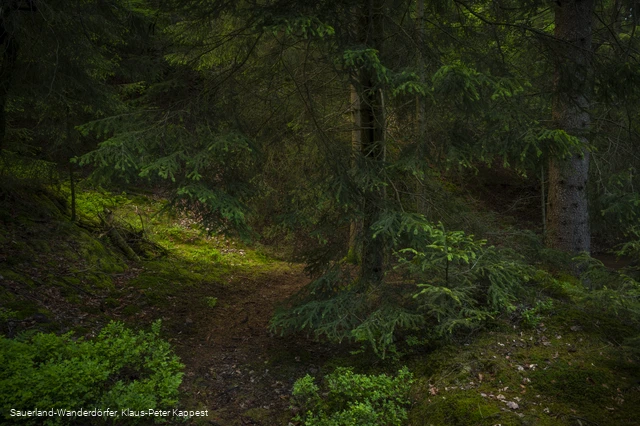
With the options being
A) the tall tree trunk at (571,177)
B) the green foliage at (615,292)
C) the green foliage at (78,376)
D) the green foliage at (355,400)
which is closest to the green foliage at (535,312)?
the green foliage at (615,292)

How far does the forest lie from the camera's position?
443cm

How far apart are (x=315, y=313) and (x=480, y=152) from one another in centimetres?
297

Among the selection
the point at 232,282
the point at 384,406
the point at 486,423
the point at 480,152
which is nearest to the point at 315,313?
the point at 384,406

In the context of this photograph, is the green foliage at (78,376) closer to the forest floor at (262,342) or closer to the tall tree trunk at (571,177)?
the forest floor at (262,342)

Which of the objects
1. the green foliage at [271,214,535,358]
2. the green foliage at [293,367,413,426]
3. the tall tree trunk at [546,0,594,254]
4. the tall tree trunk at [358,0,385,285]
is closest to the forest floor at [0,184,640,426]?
the green foliage at [293,367,413,426]

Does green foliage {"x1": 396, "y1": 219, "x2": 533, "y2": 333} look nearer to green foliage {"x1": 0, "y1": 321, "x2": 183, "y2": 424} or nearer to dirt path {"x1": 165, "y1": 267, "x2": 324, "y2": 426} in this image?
dirt path {"x1": 165, "y1": 267, "x2": 324, "y2": 426}

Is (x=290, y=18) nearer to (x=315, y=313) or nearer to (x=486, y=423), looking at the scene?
(x=315, y=313)

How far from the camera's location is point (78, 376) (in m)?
3.87

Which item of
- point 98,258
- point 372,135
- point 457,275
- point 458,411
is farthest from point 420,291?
point 98,258

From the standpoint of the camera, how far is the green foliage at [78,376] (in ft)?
11.8

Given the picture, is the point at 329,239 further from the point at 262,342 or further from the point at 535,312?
the point at 535,312

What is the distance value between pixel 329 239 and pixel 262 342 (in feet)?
6.48

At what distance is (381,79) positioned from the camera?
514cm

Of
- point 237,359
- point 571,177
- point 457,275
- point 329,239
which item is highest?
point 571,177
